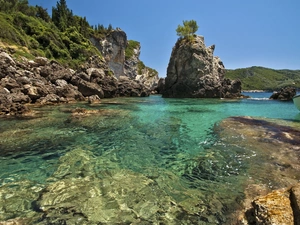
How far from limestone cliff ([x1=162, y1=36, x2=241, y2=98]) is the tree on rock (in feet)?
5.61

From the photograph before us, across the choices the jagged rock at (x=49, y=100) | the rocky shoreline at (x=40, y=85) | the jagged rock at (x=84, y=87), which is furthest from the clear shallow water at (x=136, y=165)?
the jagged rock at (x=84, y=87)

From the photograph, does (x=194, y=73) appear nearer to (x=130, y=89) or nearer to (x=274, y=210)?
(x=130, y=89)

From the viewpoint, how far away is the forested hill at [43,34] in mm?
41562

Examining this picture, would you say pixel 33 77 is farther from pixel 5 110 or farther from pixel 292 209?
pixel 292 209

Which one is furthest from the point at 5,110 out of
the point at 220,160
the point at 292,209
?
the point at 292,209

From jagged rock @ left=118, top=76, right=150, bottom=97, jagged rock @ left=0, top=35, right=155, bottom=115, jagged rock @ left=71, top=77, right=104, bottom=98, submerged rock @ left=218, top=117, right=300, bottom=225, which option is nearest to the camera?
submerged rock @ left=218, top=117, right=300, bottom=225

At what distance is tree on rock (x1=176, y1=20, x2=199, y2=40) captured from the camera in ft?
177

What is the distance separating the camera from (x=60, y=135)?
37.9 ft

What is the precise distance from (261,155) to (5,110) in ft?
64.1

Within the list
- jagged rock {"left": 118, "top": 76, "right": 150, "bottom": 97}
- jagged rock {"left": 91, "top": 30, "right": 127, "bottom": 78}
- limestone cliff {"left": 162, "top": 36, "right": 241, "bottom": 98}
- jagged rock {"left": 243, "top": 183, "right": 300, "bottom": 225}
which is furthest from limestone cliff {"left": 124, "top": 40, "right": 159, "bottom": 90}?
jagged rock {"left": 243, "top": 183, "right": 300, "bottom": 225}

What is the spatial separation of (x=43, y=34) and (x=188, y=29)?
37751 mm

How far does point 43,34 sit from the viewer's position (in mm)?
52312

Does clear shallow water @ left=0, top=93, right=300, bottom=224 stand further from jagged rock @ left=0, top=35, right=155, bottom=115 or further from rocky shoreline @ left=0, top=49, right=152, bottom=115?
jagged rock @ left=0, top=35, right=155, bottom=115

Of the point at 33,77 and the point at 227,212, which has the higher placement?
the point at 33,77
